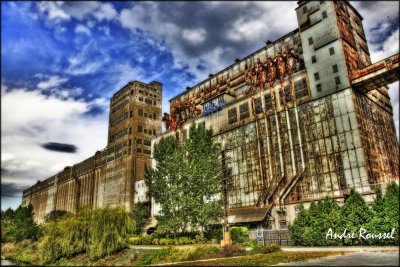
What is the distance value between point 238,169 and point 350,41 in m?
27.1

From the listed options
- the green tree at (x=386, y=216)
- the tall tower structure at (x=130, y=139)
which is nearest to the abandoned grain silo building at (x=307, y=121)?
the green tree at (x=386, y=216)

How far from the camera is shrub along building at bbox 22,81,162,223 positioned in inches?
3253

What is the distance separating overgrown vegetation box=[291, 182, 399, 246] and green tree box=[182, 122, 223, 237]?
1147 centimetres

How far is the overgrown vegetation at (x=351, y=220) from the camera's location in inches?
979

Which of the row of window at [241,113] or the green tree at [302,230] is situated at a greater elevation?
the row of window at [241,113]

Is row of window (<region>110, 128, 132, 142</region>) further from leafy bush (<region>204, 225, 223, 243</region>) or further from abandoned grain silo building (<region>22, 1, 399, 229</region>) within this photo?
leafy bush (<region>204, 225, 223, 243</region>)

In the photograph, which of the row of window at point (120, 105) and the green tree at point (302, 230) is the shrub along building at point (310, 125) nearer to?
the green tree at point (302, 230)

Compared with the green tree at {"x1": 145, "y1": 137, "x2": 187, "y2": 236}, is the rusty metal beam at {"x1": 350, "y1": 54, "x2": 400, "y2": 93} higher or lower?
higher

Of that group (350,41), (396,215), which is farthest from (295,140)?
(396,215)

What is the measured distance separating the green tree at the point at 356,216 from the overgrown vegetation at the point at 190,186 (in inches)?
648

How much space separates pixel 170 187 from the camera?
1655 inches

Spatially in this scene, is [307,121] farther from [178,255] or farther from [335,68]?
[178,255]

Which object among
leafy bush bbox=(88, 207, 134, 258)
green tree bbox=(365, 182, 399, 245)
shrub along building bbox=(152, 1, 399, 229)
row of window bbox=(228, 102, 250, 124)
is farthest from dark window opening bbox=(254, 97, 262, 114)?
leafy bush bbox=(88, 207, 134, 258)

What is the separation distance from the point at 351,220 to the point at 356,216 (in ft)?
1.88
